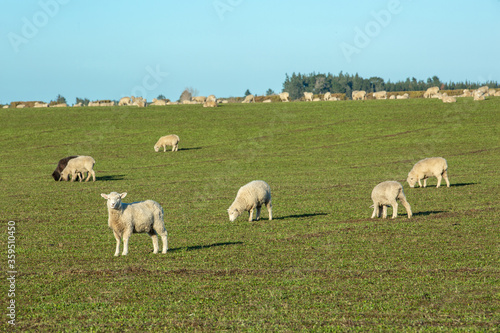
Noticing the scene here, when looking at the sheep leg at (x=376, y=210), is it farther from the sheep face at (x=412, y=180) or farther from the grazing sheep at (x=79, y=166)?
the grazing sheep at (x=79, y=166)

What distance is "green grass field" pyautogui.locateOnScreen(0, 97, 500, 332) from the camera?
31.4 ft

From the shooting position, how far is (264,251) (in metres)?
14.7

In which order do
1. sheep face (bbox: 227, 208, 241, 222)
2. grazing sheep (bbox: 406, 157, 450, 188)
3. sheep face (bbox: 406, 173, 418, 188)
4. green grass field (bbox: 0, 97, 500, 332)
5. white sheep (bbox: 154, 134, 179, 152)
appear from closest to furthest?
1. green grass field (bbox: 0, 97, 500, 332)
2. sheep face (bbox: 227, 208, 241, 222)
3. grazing sheep (bbox: 406, 157, 450, 188)
4. sheep face (bbox: 406, 173, 418, 188)
5. white sheep (bbox: 154, 134, 179, 152)

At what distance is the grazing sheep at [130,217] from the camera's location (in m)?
13.8

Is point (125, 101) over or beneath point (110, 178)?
over

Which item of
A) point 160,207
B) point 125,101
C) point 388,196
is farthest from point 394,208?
point 125,101

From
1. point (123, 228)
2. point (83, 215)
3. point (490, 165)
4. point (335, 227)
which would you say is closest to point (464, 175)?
point (490, 165)

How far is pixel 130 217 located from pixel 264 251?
3.39 metres

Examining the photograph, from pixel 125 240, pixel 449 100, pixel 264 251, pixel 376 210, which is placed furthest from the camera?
pixel 449 100

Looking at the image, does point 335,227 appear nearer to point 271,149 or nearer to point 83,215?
point 83,215

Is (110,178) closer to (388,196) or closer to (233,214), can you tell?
(233,214)

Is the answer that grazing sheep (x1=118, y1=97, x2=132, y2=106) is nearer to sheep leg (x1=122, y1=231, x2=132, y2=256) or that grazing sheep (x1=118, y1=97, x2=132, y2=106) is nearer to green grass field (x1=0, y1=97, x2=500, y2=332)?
green grass field (x1=0, y1=97, x2=500, y2=332)

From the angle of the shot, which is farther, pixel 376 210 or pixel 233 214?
pixel 376 210

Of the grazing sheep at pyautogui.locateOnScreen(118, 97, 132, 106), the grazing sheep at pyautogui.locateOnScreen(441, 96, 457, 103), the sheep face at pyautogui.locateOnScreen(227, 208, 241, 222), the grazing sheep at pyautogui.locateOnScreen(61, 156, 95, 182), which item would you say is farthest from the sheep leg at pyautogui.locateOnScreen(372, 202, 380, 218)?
the grazing sheep at pyautogui.locateOnScreen(118, 97, 132, 106)
